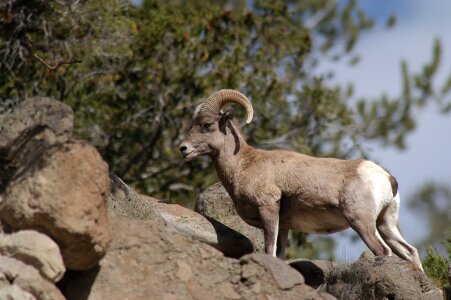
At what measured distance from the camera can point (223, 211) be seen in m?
12.2

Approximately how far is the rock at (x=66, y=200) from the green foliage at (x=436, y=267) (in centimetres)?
523

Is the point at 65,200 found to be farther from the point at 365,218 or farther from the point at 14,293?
the point at 365,218

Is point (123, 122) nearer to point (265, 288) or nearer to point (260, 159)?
point (260, 159)

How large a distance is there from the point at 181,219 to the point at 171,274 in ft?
10.3

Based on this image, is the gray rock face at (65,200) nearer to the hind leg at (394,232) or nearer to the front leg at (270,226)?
the front leg at (270,226)

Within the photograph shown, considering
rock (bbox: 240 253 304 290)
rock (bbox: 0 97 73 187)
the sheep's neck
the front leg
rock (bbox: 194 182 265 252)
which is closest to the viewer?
rock (bbox: 0 97 73 187)

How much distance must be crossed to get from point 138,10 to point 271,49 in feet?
9.75

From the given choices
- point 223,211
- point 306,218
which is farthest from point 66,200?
point 223,211

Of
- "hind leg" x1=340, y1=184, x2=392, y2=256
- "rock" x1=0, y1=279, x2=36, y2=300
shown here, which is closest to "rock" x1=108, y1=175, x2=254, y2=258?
"hind leg" x1=340, y1=184, x2=392, y2=256

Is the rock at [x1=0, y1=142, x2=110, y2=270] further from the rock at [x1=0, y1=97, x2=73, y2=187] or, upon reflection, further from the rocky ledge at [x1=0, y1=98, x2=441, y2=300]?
the rock at [x1=0, y1=97, x2=73, y2=187]

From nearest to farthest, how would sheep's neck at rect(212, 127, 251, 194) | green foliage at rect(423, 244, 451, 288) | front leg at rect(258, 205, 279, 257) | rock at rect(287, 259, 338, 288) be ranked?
front leg at rect(258, 205, 279, 257) < rock at rect(287, 259, 338, 288) < sheep's neck at rect(212, 127, 251, 194) < green foliage at rect(423, 244, 451, 288)

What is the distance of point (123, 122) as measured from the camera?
19672mm

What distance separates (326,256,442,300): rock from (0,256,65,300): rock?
322 centimetres

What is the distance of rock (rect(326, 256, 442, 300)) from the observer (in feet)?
29.7
